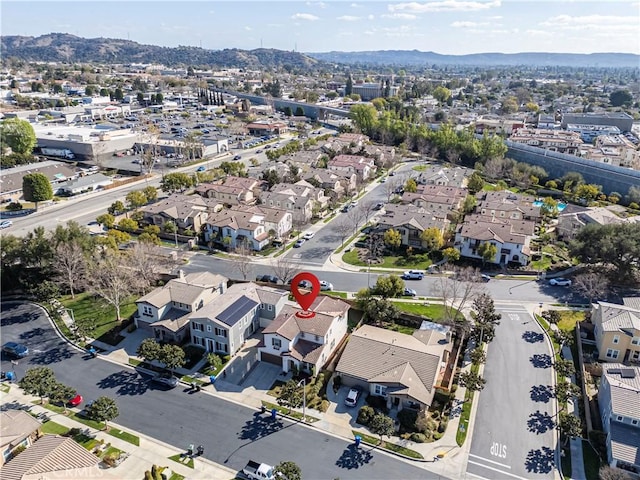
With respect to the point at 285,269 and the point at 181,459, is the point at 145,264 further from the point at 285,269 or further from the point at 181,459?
the point at 181,459

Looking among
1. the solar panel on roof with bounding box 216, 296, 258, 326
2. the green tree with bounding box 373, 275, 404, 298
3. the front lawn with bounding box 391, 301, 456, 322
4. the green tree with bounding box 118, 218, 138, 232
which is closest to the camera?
the solar panel on roof with bounding box 216, 296, 258, 326

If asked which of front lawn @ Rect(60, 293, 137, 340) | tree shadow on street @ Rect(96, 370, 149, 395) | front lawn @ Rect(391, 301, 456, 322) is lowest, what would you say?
tree shadow on street @ Rect(96, 370, 149, 395)

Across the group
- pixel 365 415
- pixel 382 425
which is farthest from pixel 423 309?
pixel 382 425

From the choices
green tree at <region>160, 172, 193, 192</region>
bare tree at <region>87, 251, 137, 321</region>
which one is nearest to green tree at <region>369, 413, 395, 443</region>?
bare tree at <region>87, 251, 137, 321</region>

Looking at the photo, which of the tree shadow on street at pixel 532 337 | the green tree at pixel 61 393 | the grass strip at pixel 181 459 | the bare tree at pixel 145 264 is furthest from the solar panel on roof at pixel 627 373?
the bare tree at pixel 145 264

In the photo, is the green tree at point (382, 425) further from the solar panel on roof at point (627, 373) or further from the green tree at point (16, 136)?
the green tree at point (16, 136)

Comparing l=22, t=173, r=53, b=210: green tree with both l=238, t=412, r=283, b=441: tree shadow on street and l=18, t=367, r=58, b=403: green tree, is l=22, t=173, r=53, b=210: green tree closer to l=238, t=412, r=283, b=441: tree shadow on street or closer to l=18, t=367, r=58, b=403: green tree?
l=18, t=367, r=58, b=403: green tree
